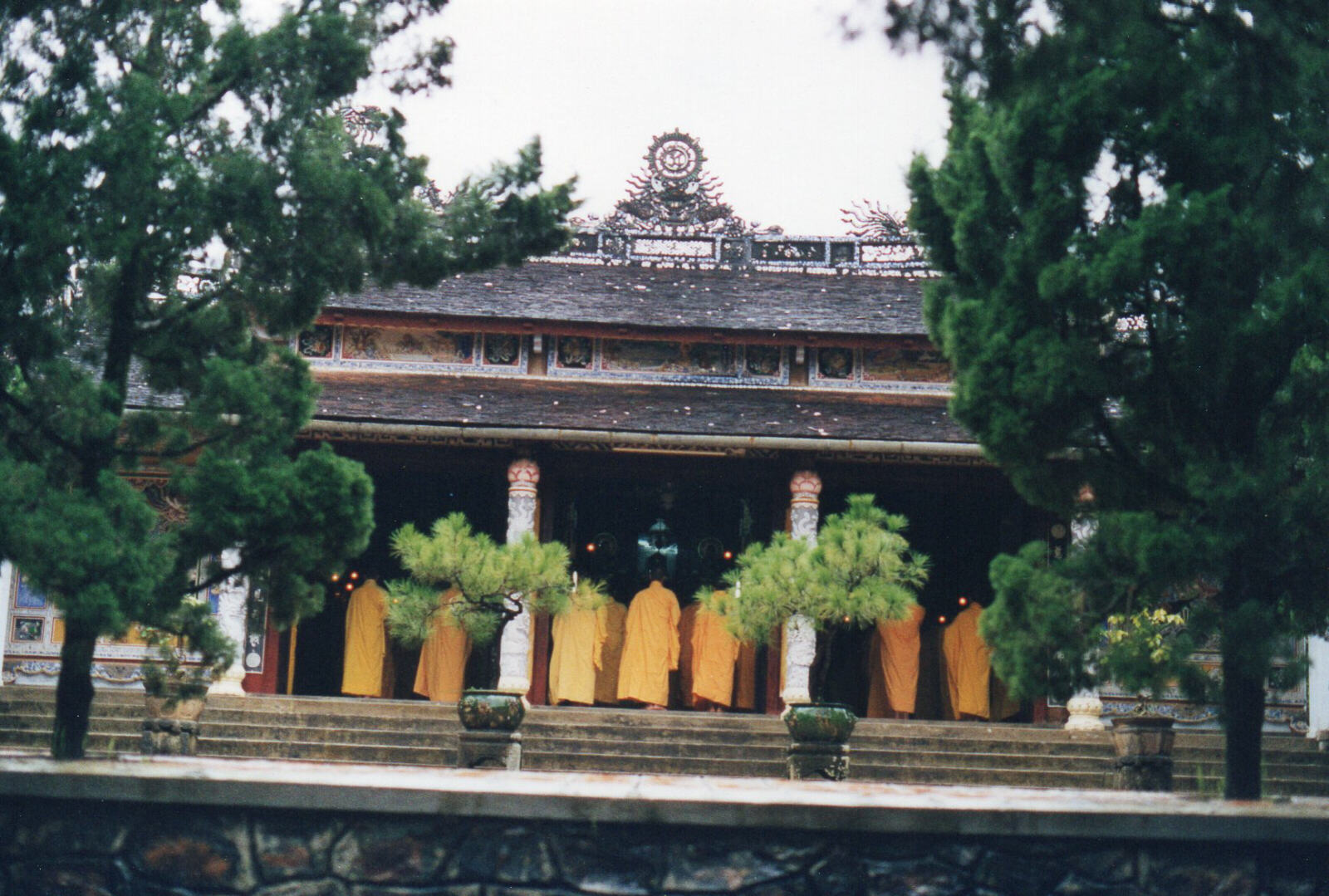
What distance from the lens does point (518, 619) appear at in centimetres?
1609

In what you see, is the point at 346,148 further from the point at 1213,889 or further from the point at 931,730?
the point at 931,730

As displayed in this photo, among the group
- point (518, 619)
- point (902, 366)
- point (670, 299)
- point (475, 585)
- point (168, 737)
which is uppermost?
point (670, 299)

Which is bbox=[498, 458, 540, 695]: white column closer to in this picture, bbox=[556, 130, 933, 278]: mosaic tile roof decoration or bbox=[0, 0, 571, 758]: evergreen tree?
bbox=[556, 130, 933, 278]: mosaic tile roof decoration

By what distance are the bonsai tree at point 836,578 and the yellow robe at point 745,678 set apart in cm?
481

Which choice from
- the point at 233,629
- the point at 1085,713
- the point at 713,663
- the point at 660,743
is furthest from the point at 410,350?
the point at 1085,713

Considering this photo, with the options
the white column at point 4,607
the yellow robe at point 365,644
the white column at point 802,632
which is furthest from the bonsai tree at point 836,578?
the white column at point 4,607

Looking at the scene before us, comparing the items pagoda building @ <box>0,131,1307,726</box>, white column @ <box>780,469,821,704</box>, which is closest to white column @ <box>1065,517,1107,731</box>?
pagoda building @ <box>0,131,1307,726</box>

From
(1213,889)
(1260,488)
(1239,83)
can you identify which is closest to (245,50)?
(1239,83)

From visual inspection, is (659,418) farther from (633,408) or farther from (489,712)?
(489,712)

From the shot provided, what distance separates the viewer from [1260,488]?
6.91 metres

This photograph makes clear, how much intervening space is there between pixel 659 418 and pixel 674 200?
4536 mm

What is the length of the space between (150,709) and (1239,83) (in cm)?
1053

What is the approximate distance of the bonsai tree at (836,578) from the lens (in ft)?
40.0

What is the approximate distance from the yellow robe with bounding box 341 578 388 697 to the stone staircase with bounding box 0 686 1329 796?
1.85 meters
